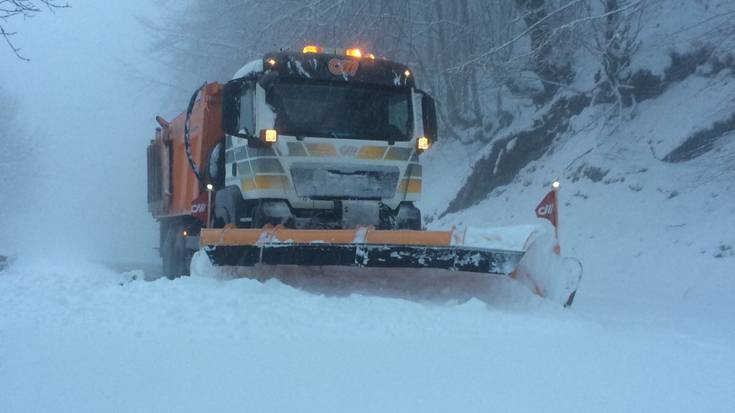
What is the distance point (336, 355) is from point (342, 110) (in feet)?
14.1

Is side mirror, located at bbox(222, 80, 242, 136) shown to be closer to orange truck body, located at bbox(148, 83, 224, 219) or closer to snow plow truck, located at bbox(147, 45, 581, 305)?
snow plow truck, located at bbox(147, 45, 581, 305)

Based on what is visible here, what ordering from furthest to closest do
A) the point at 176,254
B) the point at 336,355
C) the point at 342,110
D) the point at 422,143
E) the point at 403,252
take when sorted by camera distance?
the point at 176,254, the point at 422,143, the point at 342,110, the point at 403,252, the point at 336,355

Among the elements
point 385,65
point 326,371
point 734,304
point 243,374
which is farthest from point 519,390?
point 385,65

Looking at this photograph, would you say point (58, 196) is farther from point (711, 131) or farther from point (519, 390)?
point (519, 390)

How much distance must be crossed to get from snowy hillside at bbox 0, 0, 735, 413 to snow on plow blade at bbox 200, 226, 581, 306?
0.27m

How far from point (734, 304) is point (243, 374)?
579 cm

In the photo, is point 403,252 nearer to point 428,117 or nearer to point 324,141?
point 324,141

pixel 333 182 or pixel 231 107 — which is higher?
pixel 231 107

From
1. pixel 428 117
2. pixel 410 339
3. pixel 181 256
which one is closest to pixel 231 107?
pixel 428 117

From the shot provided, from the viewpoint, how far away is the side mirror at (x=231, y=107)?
838 centimetres

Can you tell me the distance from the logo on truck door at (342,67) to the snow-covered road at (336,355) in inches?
110

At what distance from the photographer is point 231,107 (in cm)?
841

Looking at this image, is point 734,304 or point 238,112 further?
point 238,112

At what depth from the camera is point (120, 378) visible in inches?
167
